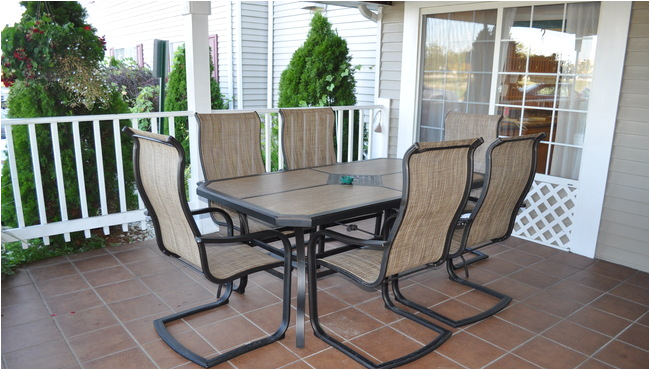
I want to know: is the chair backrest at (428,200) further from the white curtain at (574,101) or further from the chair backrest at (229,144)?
the white curtain at (574,101)

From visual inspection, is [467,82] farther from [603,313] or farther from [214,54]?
[214,54]

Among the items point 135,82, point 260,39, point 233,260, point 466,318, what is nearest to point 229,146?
point 233,260

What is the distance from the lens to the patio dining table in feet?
8.21

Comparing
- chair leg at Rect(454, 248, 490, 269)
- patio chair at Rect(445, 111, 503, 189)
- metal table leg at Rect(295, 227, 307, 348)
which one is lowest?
chair leg at Rect(454, 248, 490, 269)

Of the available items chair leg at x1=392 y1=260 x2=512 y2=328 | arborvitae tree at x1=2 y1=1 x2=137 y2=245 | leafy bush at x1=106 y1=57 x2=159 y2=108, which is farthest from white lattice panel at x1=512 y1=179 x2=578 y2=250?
leafy bush at x1=106 y1=57 x2=159 y2=108

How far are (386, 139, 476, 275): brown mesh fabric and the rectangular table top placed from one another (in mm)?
335

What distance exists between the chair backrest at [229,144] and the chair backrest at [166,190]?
1005 mm

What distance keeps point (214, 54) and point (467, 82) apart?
571cm

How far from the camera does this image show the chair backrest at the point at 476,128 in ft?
13.1

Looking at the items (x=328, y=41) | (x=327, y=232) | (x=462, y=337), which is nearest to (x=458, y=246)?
(x=462, y=337)

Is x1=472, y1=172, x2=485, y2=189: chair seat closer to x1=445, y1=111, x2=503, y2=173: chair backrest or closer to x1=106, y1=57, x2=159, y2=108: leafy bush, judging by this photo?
x1=445, y1=111, x2=503, y2=173: chair backrest

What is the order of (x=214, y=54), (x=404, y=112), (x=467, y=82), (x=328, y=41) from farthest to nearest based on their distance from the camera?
(x=214, y=54) < (x=328, y=41) < (x=404, y=112) < (x=467, y=82)

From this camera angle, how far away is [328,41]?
257 inches

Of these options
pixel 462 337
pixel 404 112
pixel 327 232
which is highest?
pixel 404 112
